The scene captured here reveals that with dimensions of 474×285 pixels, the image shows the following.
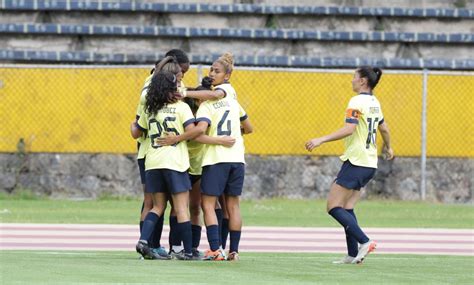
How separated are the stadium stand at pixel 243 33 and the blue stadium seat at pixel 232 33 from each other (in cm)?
2

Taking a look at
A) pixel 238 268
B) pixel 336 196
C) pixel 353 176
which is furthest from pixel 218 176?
pixel 238 268


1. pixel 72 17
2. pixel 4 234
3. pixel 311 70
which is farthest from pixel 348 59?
pixel 4 234

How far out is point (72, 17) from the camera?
24.5 meters

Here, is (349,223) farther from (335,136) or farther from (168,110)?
(168,110)

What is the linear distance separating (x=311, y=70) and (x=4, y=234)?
25.8 ft

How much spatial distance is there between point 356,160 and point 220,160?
4.08 ft

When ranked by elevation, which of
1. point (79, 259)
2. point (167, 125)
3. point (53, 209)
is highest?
point (167, 125)

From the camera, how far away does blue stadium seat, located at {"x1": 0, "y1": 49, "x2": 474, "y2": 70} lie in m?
23.3

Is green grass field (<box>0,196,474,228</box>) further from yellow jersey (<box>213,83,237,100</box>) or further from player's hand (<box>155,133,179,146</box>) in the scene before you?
player's hand (<box>155,133,179,146</box>)

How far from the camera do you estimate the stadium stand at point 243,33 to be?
23.9 m

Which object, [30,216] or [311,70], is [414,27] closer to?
[311,70]

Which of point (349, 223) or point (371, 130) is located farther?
point (371, 130)

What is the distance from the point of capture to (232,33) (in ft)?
79.0

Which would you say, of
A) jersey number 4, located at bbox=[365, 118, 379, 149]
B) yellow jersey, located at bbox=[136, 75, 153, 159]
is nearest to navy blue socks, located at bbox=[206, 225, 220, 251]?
yellow jersey, located at bbox=[136, 75, 153, 159]
